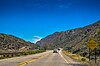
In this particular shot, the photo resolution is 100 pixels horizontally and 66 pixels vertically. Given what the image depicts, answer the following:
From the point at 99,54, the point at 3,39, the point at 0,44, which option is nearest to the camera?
the point at 99,54

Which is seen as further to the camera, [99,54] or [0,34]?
[0,34]

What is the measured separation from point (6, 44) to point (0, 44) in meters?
4.93

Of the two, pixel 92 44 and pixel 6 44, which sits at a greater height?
pixel 6 44

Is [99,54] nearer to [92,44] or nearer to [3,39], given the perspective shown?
[92,44]

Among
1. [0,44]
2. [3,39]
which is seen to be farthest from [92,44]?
[3,39]

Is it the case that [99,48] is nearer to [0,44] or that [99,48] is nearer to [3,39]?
[0,44]

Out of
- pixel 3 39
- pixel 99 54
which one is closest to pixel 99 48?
pixel 99 54

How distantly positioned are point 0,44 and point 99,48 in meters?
80.9

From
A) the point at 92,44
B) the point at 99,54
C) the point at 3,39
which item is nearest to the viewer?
the point at 92,44

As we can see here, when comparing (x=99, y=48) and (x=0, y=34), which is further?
(x=0, y=34)

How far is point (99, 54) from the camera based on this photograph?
51.0 metres

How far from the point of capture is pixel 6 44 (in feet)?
427

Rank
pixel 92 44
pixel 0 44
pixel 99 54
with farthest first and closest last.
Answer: pixel 0 44 < pixel 99 54 < pixel 92 44

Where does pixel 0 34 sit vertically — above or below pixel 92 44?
above
